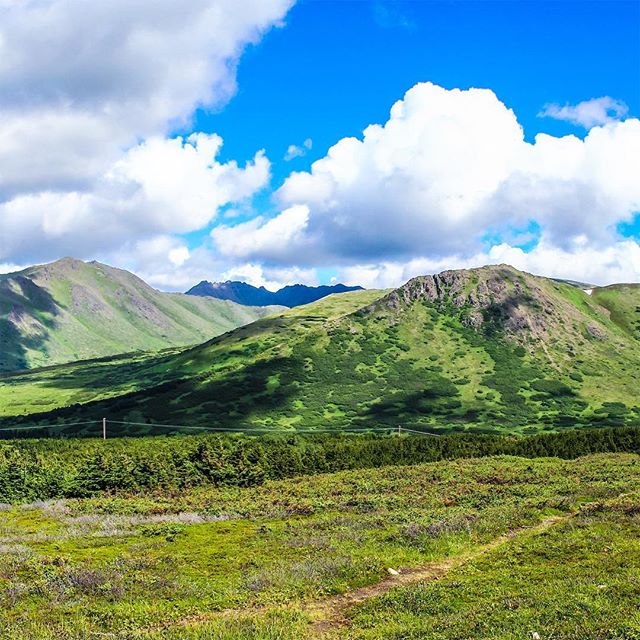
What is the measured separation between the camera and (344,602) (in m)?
21.1

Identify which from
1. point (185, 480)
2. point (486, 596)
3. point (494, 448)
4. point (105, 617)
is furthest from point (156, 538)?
point (494, 448)

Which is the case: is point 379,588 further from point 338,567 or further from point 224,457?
point 224,457

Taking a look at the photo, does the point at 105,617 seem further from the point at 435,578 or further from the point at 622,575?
the point at 622,575

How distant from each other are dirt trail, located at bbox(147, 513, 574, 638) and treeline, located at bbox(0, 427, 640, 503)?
132 ft

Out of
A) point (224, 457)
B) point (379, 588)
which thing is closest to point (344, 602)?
point (379, 588)

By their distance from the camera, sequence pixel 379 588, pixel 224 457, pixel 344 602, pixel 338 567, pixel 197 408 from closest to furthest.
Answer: pixel 344 602
pixel 379 588
pixel 338 567
pixel 224 457
pixel 197 408

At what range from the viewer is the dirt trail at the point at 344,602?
18.9 m

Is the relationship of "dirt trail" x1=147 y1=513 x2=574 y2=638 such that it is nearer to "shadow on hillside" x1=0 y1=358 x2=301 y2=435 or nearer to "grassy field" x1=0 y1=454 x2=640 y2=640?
"grassy field" x1=0 y1=454 x2=640 y2=640

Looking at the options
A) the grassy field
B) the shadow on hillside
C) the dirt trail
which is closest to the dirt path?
the dirt trail

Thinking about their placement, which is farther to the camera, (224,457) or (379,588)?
(224,457)

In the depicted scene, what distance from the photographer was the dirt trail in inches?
744

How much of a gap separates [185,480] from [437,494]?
1155 inches

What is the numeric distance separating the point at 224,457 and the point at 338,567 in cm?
3952

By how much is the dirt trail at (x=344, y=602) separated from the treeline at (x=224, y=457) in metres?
40.2
